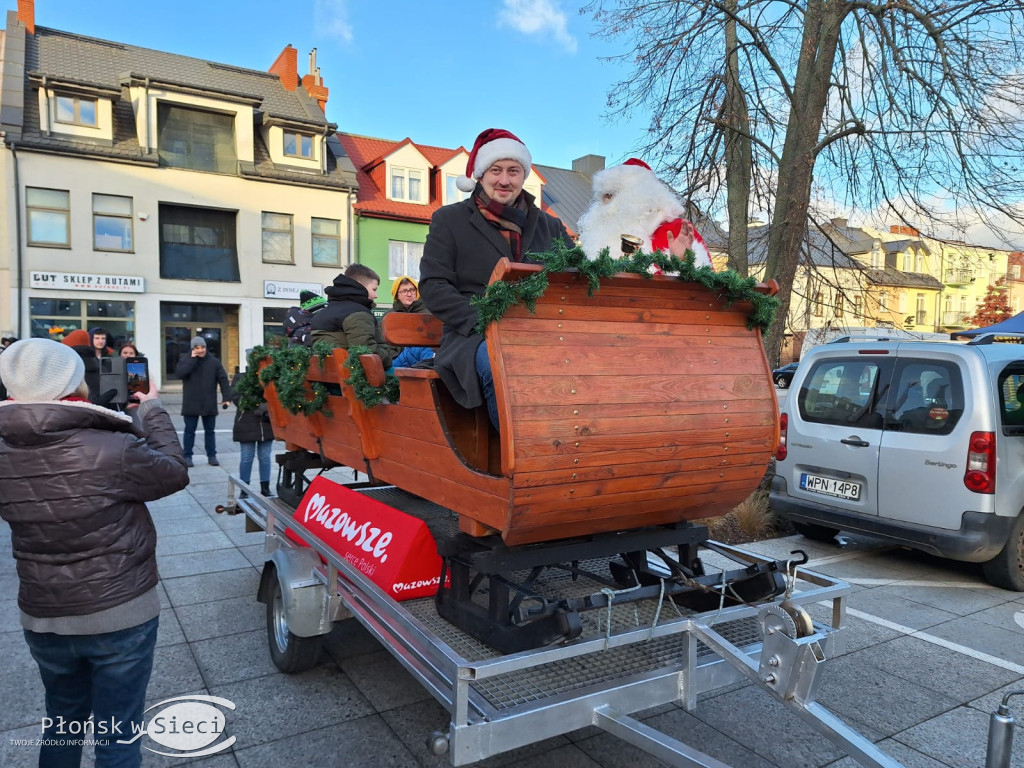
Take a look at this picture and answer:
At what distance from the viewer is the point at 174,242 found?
72.0 ft

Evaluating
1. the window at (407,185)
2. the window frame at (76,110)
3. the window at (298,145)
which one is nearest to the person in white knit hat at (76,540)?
the window frame at (76,110)

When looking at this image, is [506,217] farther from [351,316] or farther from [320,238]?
[320,238]

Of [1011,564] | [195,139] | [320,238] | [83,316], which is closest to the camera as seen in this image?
[1011,564]

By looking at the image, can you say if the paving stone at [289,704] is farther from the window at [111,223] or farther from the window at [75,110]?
the window at [75,110]

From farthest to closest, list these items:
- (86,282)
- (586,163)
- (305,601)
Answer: (586,163) < (86,282) < (305,601)

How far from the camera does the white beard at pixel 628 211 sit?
2.92m

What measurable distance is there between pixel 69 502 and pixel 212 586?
3.07 m

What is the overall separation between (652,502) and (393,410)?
4.02 ft

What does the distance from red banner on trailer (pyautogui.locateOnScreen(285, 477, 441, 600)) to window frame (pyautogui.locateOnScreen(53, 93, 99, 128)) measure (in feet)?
A: 70.0

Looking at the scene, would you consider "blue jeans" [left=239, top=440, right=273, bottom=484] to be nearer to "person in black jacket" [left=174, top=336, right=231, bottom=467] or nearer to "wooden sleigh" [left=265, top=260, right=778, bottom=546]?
"person in black jacket" [left=174, top=336, right=231, bottom=467]

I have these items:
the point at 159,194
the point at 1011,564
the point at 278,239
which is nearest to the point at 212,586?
the point at 1011,564

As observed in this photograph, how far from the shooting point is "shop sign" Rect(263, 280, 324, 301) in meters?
22.9

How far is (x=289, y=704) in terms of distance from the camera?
3422 millimetres

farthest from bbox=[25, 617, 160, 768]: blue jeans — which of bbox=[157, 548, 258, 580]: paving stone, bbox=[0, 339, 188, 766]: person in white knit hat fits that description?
bbox=[157, 548, 258, 580]: paving stone
